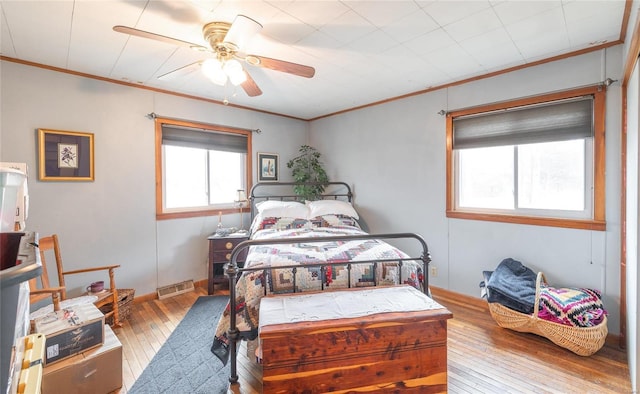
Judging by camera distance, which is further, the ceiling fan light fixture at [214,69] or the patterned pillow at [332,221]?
the patterned pillow at [332,221]

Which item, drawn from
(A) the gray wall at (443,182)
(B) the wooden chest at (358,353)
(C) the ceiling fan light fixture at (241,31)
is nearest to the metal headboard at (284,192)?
(A) the gray wall at (443,182)

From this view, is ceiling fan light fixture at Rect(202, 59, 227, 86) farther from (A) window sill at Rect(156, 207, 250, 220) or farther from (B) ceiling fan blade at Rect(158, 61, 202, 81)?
(A) window sill at Rect(156, 207, 250, 220)

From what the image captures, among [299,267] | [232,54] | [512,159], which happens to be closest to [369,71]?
[232,54]

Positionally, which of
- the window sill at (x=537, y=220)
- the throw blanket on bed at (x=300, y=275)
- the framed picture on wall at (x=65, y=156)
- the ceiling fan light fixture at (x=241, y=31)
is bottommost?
the throw blanket on bed at (x=300, y=275)

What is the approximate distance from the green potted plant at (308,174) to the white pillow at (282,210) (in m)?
0.67

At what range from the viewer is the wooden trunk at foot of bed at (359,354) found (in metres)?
1.39

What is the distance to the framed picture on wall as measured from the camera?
99.2 inches

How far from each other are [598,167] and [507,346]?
1.63 m

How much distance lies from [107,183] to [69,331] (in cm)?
164

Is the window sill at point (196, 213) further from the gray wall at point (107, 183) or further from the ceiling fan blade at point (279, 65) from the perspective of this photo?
the ceiling fan blade at point (279, 65)

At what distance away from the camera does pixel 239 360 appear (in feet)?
7.02

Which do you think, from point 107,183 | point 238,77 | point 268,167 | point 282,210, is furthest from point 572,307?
point 107,183

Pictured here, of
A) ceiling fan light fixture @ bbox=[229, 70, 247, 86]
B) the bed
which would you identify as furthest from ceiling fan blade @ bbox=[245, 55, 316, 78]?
the bed

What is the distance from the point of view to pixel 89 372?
1.71 meters
